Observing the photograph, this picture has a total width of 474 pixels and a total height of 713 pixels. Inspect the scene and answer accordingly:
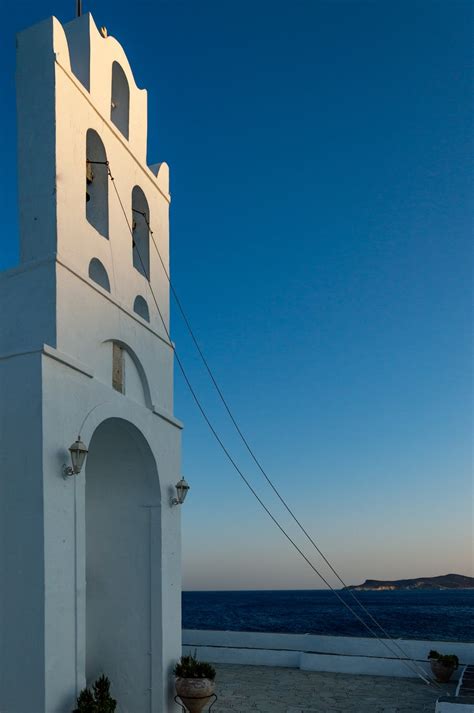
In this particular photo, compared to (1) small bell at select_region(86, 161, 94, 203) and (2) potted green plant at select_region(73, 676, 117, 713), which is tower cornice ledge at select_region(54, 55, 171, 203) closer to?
(1) small bell at select_region(86, 161, 94, 203)

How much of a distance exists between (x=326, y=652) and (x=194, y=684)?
5767 millimetres

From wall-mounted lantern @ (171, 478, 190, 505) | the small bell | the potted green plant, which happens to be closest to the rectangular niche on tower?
wall-mounted lantern @ (171, 478, 190, 505)

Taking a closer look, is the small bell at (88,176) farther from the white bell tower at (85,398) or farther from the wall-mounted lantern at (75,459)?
the wall-mounted lantern at (75,459)

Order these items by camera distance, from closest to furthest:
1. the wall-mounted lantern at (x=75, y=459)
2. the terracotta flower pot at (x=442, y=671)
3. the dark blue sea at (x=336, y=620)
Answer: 1. the wall-mounted lantern at (x=75, y=459)
2. the terracotta flower pot at (x=442, y=671)
3. the dark blue sea at (x=336, y=620)

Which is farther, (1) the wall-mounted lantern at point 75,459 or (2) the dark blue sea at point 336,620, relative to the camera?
(2) the dark blue sea at point 336,620

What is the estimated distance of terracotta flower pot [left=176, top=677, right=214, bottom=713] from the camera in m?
9.38

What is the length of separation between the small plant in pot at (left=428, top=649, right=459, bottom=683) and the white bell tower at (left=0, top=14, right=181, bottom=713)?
16.5 ft

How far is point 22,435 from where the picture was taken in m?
7.40

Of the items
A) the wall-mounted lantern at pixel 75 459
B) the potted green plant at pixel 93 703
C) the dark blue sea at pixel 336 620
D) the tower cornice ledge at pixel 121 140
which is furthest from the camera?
the dark blue sea at pixel 336 620

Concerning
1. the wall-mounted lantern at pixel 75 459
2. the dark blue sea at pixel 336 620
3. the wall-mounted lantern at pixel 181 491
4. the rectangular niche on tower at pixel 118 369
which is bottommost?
the dark blue sea at pixel 336 620

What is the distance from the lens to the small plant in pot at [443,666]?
12281 mm

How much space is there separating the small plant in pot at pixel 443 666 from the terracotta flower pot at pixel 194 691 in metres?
4.80

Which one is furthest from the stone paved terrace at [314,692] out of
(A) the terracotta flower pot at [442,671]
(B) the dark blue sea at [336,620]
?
(B) the dark blue sea at [336,620]

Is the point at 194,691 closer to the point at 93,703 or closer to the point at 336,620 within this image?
the point at 93,703
